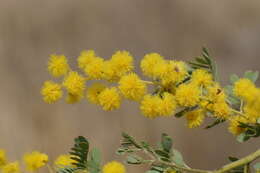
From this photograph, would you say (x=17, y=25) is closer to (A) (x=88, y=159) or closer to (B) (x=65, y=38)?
(B) (x=65, y=38)

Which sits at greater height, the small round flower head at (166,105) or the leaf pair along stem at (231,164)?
the small round flower head at (166,105)

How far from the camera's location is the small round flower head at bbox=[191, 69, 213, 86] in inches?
13.1

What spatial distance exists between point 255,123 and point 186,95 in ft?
0.17

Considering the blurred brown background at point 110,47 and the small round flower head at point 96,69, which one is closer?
the small round flower head at point 96,69

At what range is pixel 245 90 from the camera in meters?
0.32

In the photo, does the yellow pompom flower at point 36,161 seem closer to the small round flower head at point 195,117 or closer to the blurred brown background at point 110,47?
the small round flower head at point 195,117

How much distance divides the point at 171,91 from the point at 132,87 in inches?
1.1

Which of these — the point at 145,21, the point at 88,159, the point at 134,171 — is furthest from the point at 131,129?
the point at 88,159

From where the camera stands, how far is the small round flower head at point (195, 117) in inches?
13.0

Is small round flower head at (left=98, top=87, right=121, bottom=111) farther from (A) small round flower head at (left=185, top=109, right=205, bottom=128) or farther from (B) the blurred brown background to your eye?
(B) the blurred brown background

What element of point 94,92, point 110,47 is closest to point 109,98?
point 94,92

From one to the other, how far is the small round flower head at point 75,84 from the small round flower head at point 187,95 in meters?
0.07

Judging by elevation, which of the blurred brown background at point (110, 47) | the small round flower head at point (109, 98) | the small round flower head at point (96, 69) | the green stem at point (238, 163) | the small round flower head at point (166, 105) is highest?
the blurred brown background at point (110, 47)

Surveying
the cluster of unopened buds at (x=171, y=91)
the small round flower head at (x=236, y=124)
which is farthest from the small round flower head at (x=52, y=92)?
the small round flower head at (x=236, y=124)
